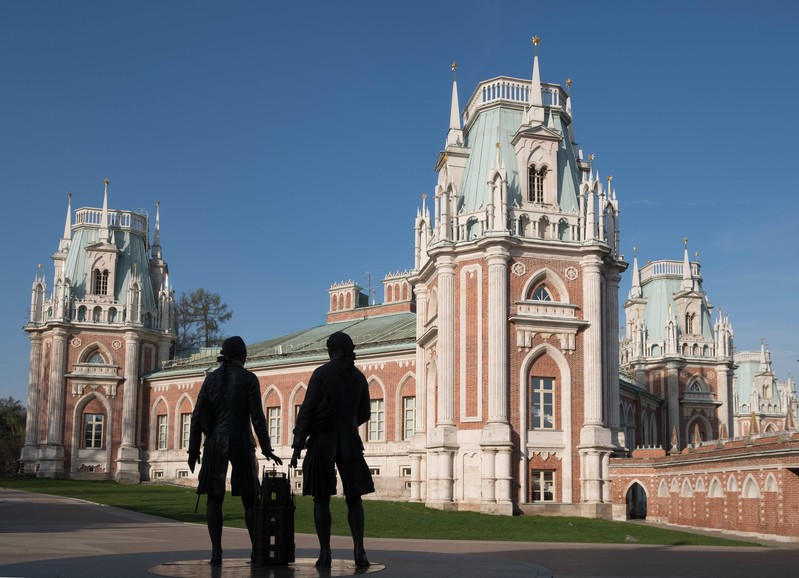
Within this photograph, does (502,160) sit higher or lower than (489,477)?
higher

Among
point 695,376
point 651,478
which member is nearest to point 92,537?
point 651,478

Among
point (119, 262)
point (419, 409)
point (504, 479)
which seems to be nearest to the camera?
point (504, 479)

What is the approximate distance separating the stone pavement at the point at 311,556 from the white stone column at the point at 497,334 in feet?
52.3

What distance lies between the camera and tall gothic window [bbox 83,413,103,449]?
61.6 metres

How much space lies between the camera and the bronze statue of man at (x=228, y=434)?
12578 millimetres

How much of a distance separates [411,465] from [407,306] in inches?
805

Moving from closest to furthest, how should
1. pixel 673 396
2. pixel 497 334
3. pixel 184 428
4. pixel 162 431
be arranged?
pixel 497 334 < pixel 184 428 < pixel 162 431 < pixel 673 396

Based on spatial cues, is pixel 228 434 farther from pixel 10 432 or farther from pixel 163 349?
pixel 10 432

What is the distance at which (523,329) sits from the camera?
132 feet

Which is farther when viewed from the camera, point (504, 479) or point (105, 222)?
point (105, 222)

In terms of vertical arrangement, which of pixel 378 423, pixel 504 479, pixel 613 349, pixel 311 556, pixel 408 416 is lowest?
pixel 504 479

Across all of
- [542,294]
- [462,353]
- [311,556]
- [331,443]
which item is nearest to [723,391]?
[542,294]

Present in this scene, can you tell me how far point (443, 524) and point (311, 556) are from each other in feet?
52.4

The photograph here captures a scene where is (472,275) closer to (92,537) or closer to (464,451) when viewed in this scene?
(464,451)
